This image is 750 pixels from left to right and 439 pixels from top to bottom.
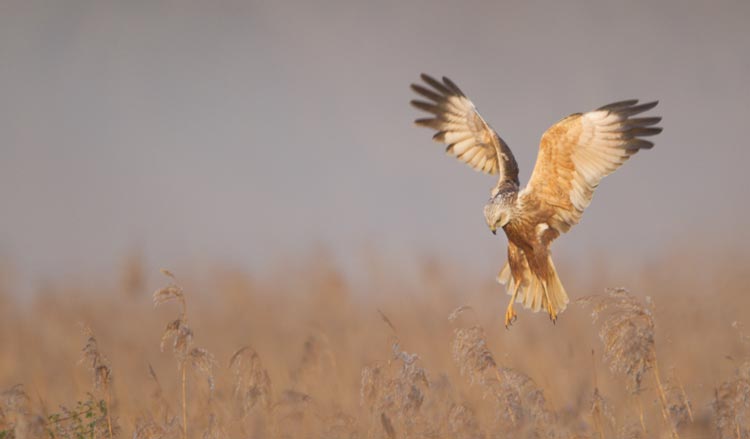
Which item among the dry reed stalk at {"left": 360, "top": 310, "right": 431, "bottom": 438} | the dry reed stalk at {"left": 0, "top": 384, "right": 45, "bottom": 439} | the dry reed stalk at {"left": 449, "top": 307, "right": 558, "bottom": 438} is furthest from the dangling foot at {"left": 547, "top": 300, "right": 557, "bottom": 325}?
the dry reed stalk at {"left": 0, "top": 384, "right": 45, "bottom": 439}

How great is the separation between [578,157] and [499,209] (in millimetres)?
1121

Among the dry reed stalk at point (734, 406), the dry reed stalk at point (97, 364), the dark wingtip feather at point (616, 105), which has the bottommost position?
the dry reed stalk at point (734, 406)

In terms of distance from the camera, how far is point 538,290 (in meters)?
7.00

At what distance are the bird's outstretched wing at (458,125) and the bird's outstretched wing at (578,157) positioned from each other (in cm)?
123

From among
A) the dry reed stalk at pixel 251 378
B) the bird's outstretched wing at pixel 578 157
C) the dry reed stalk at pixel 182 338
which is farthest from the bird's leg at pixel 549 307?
the dry reed stalk at pixel 182 338

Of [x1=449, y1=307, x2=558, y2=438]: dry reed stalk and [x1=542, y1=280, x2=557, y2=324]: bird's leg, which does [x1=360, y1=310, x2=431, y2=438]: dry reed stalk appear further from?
[x1=542, y1=280, x2=557, y2=324]: bird's leg

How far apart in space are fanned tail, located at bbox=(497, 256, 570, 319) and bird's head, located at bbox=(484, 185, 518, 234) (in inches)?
28.3

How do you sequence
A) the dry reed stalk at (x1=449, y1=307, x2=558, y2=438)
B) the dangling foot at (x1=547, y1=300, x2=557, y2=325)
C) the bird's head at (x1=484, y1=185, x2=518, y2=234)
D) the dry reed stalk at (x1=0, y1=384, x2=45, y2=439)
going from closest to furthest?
the dry reed stalk at (x1=0, y1=384, x2=45, y2=439), the dry reed stalk at (x1=449, y1=307, x2=558, y2=438), the bird's head at (x1=484, y1=185, x2=518, y2=234), the dangling foot at (x1=547, y1=300, x2=557, y2=325)

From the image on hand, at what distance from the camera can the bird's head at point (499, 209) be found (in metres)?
6.38

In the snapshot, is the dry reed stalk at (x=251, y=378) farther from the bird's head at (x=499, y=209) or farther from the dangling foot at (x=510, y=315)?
the dangling foot at (x=510, y=315)

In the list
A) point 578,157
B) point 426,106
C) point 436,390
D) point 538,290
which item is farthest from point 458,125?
point 436,390

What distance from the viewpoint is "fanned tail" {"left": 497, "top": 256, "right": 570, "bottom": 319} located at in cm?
685

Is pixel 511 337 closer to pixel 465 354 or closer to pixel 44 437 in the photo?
pixel 465 354

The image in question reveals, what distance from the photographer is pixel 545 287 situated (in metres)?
6.66
